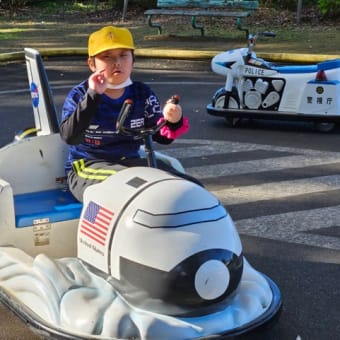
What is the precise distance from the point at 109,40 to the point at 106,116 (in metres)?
0.41

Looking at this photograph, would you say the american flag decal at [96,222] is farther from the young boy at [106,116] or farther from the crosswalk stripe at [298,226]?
the crosswalk stripe at [298,226]

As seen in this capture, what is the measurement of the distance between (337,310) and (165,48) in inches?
396

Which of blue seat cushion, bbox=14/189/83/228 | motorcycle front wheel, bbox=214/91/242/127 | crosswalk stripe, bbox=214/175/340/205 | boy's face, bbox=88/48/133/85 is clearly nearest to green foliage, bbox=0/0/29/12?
motorcycle front wheel, bbox=214/91/242/127

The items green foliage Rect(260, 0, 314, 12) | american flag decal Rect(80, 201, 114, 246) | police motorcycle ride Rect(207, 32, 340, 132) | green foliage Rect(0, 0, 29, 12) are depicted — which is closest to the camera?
american flag decal Rect(80, 201, 114, 246)

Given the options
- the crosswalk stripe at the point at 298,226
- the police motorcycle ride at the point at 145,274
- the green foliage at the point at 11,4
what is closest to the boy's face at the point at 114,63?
the police motorcycle ride at the point at 145,274

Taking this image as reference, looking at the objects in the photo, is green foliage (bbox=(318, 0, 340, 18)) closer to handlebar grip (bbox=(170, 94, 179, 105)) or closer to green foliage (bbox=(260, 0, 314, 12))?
green foliage (bbox=(260, 0, 314, 12))

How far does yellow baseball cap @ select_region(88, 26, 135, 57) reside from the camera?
365 cm

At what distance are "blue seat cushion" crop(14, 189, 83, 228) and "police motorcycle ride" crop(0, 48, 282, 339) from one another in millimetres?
227

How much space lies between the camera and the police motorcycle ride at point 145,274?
304cm

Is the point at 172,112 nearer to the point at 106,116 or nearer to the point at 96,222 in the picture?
the point at 106,116

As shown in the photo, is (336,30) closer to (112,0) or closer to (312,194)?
(112,0)

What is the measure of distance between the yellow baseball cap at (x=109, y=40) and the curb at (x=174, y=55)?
8402mm

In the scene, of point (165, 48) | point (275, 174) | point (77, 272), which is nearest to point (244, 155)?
point (275, 174)

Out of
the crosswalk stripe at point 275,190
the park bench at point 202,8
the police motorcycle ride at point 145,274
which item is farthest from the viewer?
the park bench at point 202,8
